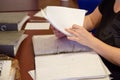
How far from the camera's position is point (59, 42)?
1.03 meters

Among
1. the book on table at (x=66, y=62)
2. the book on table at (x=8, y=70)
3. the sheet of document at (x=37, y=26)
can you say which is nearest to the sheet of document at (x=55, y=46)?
the book on table at (x=66, y=62)

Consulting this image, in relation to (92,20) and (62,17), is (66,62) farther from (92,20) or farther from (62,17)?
(92,20)

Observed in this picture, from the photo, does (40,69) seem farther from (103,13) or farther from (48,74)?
(103,13)

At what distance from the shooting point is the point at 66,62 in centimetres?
85

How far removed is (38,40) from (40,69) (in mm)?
285

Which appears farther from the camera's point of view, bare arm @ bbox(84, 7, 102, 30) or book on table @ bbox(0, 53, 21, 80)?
bare arm @ bbox(84, 7, 102, 30)

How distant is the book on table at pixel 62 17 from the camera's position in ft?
3.21

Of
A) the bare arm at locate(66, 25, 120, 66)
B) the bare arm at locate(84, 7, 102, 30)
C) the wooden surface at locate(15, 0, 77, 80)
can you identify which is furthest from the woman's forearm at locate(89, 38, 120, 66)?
the bare arm at locate(84, 7, 102, 30)

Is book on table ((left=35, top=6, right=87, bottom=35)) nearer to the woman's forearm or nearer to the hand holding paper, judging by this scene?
the hand holding paper

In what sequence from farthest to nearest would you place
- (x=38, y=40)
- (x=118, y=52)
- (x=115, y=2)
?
(x=115, y=2) < (x=38, y=40) < (x=118, y=52)

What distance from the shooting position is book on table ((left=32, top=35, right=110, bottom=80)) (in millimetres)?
781

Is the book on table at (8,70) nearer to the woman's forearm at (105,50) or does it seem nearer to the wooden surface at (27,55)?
the wooden surface at (27,55)

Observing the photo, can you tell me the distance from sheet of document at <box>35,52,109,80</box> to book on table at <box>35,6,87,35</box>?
0.51ft

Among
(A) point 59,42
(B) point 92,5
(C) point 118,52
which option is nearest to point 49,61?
(A) point 59,42
